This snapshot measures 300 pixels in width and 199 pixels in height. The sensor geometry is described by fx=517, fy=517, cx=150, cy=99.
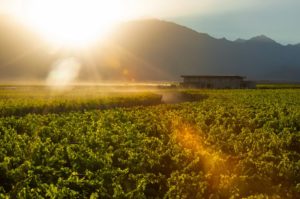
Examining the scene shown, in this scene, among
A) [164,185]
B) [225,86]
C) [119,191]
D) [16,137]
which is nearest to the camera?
[119,191]

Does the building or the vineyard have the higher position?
the building

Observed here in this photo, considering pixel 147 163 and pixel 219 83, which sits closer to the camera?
pixel 147 163

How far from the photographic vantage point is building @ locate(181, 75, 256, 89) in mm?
112250

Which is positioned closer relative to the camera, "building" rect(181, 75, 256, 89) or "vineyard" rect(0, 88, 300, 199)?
"vineyard" rect(0, 88, 300, 199)

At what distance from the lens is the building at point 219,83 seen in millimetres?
112250

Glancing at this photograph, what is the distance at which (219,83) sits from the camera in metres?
114

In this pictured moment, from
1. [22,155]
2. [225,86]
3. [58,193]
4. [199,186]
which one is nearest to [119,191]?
[58,193]

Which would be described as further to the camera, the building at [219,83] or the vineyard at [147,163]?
the building at [219,83]

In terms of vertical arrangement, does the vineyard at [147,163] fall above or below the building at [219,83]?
below

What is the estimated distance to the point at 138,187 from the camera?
48.5ft

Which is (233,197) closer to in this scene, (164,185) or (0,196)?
(164,185)

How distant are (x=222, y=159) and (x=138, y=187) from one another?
203 inches

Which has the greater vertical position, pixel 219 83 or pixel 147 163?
pixel 219 83

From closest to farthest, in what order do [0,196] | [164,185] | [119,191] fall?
[0,196] → [119,191] → [164,185]
